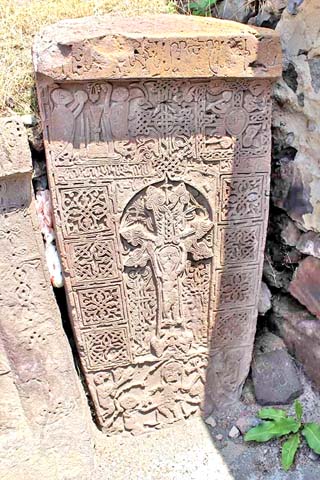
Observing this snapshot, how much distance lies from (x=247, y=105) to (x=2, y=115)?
1005mm

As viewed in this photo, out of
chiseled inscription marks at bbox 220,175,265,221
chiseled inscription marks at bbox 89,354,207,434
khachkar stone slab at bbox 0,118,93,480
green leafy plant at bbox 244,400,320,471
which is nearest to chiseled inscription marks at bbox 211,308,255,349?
chiseled inscription marks at bbox 89,354,207,434

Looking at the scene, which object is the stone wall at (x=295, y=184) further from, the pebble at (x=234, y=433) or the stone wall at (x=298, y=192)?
the pebble at (x=234, y=433)

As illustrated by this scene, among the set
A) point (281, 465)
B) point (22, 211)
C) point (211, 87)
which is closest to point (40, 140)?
point (22, 211)

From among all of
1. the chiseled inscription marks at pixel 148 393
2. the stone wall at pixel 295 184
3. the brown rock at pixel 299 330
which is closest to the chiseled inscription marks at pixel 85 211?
the chiseled inscription marks at pixel 148 393

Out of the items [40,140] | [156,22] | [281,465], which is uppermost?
[156,22]

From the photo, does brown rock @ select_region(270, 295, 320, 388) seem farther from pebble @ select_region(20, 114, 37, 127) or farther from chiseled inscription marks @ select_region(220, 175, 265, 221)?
pebble @ select_region(20, 114, 37, 127)

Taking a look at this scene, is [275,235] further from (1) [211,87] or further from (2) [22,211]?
(2) [22,211]

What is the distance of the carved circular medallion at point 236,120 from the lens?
7.24 ft

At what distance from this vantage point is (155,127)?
6.99ft

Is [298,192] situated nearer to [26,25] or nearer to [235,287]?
[235,287]

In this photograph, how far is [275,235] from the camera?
103 inches

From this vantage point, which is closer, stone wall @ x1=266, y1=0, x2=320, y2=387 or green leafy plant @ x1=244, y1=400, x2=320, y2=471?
stone wall @ x1=266, y1=0, x2=320, y2=387

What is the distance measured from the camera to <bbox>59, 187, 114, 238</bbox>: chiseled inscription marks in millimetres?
2107

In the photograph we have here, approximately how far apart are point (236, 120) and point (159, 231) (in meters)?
0.57
